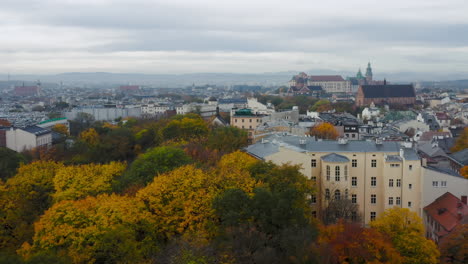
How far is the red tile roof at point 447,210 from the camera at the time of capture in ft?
91.3

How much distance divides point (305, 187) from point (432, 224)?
8491 millimetres

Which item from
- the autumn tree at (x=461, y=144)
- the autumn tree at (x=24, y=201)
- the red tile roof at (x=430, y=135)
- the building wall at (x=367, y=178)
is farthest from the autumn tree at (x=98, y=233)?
the red tile roof at (x=430, y=135)

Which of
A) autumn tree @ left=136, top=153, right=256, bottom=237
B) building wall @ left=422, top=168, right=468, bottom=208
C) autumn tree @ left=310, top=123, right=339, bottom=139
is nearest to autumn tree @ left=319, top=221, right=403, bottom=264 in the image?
autumn tree @ left=136, top=153, right=256, bottom=237

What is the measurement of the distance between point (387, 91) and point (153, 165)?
11189 centimetres

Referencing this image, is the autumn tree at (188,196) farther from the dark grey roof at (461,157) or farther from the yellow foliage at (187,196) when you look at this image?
the dark grey roof at (461,157)

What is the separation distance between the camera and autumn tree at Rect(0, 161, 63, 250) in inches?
997

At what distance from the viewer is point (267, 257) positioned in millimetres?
19719

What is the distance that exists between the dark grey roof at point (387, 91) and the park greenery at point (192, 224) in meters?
108

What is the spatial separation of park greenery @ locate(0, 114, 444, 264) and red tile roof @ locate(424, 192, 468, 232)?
13.8 feet

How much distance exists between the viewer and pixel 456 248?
2327 centimetres

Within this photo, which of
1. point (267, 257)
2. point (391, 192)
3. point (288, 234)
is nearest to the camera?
point (267, 257)

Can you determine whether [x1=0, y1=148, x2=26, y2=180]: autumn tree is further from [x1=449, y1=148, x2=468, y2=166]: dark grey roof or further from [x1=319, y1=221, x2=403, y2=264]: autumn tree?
[x1=449, y1=148, x2=468, y2=166]: dark grey roof

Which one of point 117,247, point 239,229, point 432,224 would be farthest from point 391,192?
point 117,247

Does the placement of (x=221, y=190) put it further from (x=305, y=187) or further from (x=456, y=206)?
(x=456, y=206)
